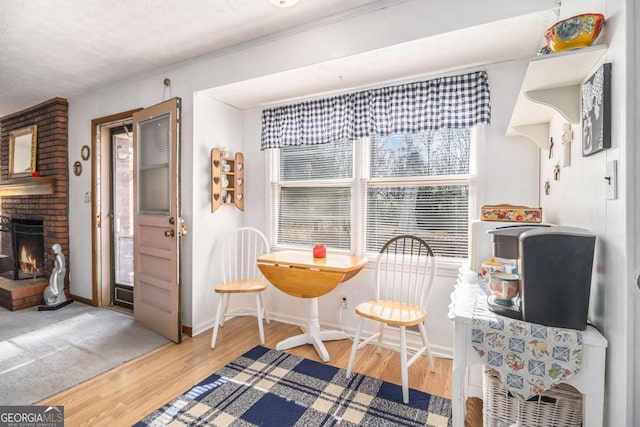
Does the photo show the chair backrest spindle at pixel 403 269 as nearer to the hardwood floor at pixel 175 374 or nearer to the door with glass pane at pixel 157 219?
the hardwood floor at pixel 175 374

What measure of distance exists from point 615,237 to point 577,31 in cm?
67

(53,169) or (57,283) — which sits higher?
(53,169)

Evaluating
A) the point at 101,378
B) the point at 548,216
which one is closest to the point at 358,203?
the point at 548,216

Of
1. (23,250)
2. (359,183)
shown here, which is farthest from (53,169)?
(359,183)

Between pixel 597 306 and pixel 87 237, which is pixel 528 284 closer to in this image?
pixel 597 306

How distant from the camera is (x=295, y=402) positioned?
1784 mm

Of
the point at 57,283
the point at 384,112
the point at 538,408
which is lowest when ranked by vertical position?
the point at 57,283

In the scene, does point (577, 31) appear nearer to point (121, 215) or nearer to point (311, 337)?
point (311, 337)

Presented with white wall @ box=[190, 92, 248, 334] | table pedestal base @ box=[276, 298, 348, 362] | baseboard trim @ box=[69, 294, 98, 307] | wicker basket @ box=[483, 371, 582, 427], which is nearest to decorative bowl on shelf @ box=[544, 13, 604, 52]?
wicker basket @ box=[483, 371, 582, 427]

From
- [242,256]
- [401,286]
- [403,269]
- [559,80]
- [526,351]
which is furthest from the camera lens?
[242,256]

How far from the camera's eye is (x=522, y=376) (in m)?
1.05

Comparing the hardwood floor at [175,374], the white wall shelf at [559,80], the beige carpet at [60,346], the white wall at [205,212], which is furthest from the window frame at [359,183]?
the beige carpet at [60,346]

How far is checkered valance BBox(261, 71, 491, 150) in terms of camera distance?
2156 millimetres

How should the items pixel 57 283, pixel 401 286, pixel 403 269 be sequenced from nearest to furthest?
pixel 401 286 → pixel 403 269 → pixel 57 283
